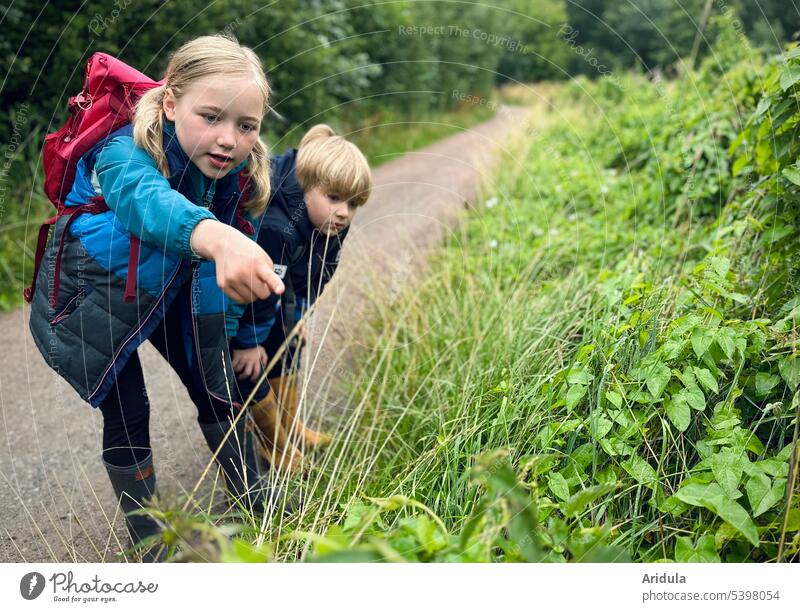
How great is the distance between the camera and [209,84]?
4.93 ft

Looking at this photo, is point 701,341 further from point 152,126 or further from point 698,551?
point 152,126

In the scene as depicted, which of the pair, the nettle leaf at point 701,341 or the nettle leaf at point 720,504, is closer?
the nettle leaf at point 720,504

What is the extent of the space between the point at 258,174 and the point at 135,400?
0.67 m

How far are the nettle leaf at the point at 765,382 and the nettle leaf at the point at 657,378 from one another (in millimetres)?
219

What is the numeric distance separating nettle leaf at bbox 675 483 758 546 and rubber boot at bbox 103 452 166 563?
1301 millimetres

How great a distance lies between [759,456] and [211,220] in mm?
1361

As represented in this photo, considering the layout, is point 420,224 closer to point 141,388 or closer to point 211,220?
point 141,388

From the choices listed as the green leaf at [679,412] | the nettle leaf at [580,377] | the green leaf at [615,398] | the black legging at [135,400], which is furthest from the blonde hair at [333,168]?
the green leaf at [679,412]

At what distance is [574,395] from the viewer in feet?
5.41

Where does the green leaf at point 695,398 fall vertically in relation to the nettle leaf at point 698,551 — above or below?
above

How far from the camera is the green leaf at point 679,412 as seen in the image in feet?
5.00

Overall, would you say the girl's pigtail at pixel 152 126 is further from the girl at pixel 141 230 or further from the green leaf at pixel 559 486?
the green leaf at pixel 559 486

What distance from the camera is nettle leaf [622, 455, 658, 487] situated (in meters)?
1.51
